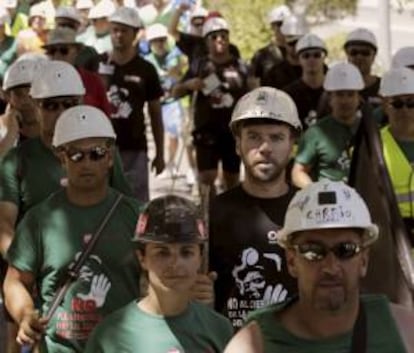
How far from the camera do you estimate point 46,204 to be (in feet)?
19.9

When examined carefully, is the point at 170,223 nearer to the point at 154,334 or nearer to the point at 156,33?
the point at 154,334

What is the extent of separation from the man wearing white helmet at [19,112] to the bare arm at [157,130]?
11.8ft

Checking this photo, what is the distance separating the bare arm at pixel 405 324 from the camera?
13.9ft

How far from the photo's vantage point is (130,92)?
11.6 meters

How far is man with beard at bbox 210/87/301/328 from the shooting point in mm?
5996

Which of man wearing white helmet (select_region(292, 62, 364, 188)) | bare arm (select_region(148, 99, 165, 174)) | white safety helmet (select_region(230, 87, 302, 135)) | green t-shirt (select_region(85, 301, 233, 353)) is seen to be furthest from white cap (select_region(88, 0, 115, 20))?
green t-shirt (select_region(85, 301, 233, 353))

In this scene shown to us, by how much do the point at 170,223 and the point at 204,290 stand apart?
22.8 inches

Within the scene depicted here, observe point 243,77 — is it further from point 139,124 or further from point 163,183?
point 163,183

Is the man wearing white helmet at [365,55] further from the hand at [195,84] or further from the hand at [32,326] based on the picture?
the hand at [32,326]

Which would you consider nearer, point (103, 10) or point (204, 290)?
point (204, 290)

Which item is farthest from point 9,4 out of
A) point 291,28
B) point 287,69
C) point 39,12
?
point 287,69

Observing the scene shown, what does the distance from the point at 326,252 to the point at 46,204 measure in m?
2.05

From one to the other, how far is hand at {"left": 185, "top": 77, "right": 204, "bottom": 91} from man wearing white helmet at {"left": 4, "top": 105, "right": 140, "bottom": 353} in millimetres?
6896

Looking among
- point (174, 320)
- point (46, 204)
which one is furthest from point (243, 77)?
point (174, 320)
